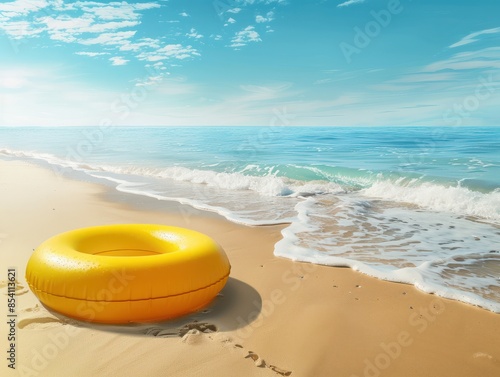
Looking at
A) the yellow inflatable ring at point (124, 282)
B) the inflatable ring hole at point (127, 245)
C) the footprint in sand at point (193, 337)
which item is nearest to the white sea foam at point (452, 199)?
the inflatable ring hole at point (127, 245)

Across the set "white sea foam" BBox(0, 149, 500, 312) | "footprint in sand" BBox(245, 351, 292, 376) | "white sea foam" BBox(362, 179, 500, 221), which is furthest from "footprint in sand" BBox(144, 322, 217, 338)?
"white sea foam" BBox(362, 179, 500, 221)

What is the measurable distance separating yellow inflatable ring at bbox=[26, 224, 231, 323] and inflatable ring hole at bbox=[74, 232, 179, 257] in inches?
18.9

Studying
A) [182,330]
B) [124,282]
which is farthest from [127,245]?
[182,330]

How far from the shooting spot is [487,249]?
252 inches

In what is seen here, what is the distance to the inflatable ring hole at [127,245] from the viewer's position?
456cm

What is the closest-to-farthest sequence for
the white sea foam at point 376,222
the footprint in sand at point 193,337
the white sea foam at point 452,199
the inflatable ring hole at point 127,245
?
the footprint in sand at point 193,337
the inflatable ring hole at point 127,245
the white sea foam at point 376,222
the white sea foam at point 452,199

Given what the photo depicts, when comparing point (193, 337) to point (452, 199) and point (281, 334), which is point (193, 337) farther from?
point (452, 199)

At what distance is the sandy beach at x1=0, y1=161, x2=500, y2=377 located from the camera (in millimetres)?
3043

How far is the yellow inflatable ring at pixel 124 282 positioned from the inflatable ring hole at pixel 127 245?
0.48 m

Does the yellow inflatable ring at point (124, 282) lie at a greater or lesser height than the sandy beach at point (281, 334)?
greater

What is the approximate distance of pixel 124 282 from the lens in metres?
3.46

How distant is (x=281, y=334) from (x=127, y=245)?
7.67 ft

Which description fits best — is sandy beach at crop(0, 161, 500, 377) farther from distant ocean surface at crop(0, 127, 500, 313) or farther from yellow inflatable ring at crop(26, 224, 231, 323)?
distant ocean surface at crop(0, 127, 500, 313)

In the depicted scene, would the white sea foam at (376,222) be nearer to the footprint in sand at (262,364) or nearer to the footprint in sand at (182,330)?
the footprint in sand at (182,330)
